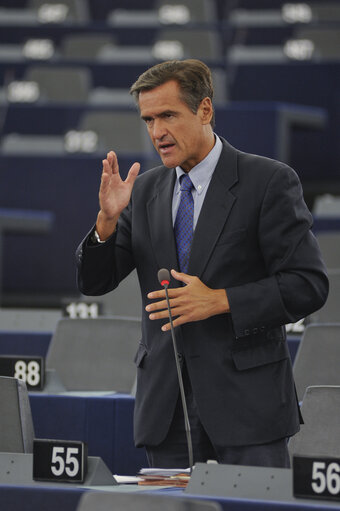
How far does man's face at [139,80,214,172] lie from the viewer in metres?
2.05

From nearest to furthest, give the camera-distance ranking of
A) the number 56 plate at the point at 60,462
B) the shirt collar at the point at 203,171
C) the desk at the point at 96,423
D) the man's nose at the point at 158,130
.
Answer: the number 56 plate at the point at 60,462 < the man's nose at the point at 158,130 < the shirt collar at the point at 203,171 < the desk at the point at 96,423

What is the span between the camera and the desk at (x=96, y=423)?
3240 millimetres

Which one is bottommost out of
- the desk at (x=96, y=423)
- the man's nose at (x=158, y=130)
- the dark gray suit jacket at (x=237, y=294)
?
the desk at (x=96, y=423)

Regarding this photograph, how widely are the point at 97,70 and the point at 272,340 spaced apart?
6.16 metres

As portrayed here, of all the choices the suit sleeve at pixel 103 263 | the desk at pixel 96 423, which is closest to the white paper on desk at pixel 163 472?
the suit sleeve at pixel 103 263

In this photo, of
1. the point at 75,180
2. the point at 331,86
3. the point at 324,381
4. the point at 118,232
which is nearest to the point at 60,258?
the point at 75,180

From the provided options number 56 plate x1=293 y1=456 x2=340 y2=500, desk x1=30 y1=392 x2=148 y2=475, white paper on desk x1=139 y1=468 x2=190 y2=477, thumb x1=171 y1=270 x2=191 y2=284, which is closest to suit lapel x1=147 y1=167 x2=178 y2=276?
thumb x1=171 y1=270 x2=191 y2=284

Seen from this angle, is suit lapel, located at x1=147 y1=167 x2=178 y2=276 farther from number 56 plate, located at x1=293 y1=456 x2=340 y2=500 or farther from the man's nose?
number 56 plate, located at x1=293 y1=456 x2=340 y2=500

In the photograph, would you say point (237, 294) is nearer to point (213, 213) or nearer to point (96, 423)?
point (213, 213)

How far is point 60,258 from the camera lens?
20.3 ft

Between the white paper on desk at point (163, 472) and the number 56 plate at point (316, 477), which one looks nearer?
the number 56 plate at point (316, 477)

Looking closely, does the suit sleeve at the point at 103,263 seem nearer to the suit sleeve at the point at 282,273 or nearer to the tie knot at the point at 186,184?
the tie knot at the point at 186,184

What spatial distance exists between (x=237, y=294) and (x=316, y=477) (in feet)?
1.30

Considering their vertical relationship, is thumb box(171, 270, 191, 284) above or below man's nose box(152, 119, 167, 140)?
below
